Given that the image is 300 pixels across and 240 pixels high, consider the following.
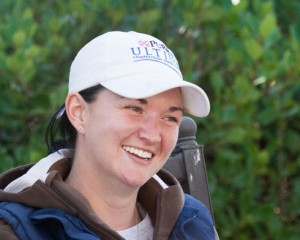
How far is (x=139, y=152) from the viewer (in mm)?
2279

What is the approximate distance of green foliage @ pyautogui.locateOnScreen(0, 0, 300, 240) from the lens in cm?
387

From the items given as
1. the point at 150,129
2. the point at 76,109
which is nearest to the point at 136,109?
the point at 150,129

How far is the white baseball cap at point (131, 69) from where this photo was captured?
88.1 inches

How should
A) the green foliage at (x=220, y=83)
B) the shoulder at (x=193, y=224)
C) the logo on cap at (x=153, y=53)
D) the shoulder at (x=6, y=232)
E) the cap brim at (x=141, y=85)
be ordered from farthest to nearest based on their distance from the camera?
the green foliage at (x=220, y=83)
the shoulder at (x=193, y=224)
the logo on cap at (x=153, y=53)
the cap brim at (x=141, y=85)
the shoulder at (x=6, y=232)

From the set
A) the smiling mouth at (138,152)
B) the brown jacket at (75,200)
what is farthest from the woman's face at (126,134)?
the brown jacket at (75,200)

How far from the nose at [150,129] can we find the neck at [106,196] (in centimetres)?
16

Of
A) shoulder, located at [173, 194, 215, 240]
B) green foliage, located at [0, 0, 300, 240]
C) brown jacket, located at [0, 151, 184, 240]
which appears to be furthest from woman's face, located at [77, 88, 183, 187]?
green foliage, located at [0, 0, 300, 240]

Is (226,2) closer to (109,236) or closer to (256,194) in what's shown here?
(256,194)

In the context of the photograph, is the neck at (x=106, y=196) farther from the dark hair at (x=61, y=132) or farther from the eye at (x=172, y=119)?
the eye at (x=172, y=119)

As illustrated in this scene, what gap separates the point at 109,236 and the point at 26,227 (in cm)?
23

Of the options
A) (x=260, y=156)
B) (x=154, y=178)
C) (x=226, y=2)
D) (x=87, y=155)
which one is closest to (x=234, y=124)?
(x=260, y=156)

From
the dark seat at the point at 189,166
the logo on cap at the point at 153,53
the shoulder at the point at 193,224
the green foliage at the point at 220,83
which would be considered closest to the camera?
the logo on cap at the point at 153,53

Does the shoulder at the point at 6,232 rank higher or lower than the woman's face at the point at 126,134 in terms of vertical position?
lower

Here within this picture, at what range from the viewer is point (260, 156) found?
4.09 m
